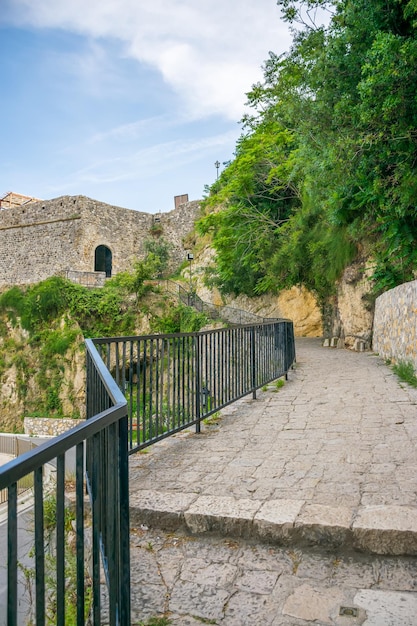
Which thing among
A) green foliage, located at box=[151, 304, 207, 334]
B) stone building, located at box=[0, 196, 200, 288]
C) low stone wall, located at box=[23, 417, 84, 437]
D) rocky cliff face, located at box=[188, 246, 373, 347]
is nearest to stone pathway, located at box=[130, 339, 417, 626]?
rocky cliff face, located at box=[188, 246, 373, 347]

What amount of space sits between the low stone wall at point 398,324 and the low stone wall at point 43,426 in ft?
44.2

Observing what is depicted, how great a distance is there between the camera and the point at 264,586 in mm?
2115

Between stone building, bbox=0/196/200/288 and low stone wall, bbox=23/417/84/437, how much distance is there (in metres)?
11.9

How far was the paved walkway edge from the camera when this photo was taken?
92.8 inches

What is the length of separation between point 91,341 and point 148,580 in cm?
178

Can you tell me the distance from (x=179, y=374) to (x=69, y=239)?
90.3 ft

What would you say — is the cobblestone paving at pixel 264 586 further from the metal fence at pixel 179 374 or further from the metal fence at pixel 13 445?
the metal fence at pixel 13 445

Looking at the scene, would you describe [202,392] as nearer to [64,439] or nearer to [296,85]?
[64,439]

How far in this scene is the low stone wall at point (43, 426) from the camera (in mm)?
19312

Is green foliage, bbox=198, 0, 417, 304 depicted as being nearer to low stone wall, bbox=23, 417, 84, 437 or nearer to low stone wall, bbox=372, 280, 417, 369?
low stone wall, bbox=372, 280, 417, 369

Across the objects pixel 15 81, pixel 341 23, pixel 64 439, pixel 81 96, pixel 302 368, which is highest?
pixel 341 23

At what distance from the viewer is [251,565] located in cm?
233

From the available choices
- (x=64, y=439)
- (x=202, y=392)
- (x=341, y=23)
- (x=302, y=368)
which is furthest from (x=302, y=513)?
(x=341, y=23)

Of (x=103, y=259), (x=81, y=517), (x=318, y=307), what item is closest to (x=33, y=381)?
(x=103, y=259)
